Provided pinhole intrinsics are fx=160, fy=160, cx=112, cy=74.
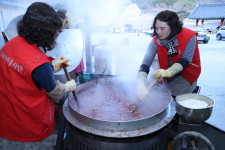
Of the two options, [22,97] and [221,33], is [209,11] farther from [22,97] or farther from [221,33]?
[22,97]

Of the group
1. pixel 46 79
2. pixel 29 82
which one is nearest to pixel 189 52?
pixel 46 79

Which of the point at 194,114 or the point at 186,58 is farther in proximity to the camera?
the point at 186,58

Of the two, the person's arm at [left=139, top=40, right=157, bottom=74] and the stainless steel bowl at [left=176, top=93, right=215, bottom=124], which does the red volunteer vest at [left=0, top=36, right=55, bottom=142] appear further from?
the person's arm at [left=139, top=40, right=157, bottom=74]

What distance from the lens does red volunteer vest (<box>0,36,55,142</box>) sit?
4.07 ft

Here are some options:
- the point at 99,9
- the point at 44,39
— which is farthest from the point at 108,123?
the point at 99,9

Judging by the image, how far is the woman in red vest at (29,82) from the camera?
1244 millimetres

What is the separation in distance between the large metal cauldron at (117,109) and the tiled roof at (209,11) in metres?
20.8

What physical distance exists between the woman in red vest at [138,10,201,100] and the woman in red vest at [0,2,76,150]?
1018 millimetres

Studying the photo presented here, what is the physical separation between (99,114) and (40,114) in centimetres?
67

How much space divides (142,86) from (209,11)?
22524 mm

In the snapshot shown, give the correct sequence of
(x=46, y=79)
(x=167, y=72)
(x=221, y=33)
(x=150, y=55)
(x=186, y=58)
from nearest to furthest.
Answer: (x=46, y=79) → (x=167, y=72) → (x=186, y=58) → (x=150, y=55) → (x=221, y=33)

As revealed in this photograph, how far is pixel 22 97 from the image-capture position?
4.33 ft

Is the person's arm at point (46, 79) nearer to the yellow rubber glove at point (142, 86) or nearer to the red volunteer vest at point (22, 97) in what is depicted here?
the red volunteer vest at point (22, 97)

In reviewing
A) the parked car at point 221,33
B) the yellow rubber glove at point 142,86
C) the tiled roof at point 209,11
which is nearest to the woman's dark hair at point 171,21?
the yellow rubber glove at point 142,86
